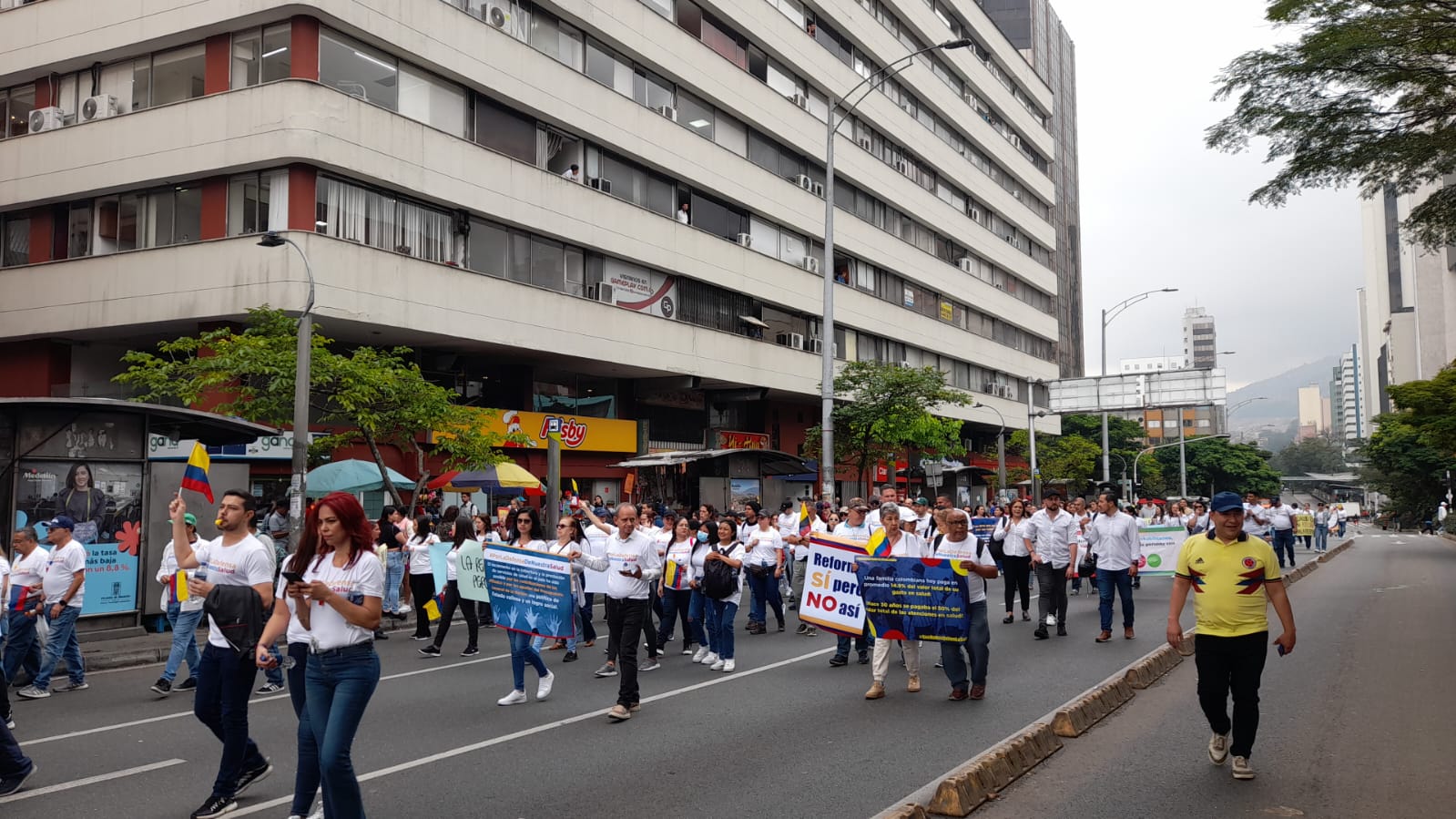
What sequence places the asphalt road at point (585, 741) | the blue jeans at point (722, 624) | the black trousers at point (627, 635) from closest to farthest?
the asphalt road at point (585, 741)
the black trousers at point (627, 635)
the blue jeans at point (722, 624)

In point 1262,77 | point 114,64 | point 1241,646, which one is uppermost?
point 114,64

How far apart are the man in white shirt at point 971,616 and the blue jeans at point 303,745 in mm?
5718

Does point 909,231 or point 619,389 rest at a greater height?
point 909,231

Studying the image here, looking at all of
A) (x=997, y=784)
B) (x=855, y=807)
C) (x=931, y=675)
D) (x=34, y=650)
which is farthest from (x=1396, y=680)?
(x=34, y=650)

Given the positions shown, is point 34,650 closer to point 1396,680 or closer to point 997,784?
point 997,784

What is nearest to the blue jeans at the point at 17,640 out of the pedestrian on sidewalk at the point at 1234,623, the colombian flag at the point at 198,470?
the colombian flag at the point at 198,470

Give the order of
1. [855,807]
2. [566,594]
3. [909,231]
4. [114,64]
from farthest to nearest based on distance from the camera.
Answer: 1. [909,231]
2. [114,64]
3. [566,594]
4. [855,807]

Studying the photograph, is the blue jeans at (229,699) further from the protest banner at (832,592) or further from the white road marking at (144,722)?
the protest banner at (832,592)

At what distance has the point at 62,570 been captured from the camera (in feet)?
35.1

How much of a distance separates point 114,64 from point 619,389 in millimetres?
15752

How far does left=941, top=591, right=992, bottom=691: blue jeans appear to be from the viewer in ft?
31.6

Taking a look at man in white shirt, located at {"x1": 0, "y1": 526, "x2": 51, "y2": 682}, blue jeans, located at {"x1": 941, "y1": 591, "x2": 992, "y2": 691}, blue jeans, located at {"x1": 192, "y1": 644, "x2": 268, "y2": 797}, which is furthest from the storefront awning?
blue jeans, located at {"x1": 192, "y1": 644, "x2": 268, "y2": 797}

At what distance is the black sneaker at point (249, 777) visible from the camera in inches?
254

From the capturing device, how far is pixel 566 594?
9.78m
